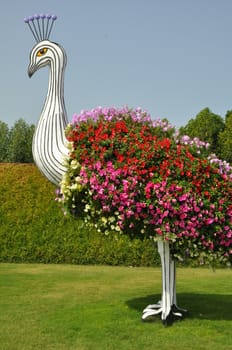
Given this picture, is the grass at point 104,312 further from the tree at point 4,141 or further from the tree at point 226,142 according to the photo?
the tree at point 4,141

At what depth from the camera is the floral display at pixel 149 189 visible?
622cm

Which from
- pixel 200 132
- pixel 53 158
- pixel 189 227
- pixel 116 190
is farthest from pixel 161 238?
pixel 200 132

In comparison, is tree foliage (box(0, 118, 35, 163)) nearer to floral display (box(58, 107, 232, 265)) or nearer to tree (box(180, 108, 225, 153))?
tree (box(180, 108, 225, 153))

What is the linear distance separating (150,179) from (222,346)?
2101mm

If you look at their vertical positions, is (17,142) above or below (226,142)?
above

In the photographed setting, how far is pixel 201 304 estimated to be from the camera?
8.17 m

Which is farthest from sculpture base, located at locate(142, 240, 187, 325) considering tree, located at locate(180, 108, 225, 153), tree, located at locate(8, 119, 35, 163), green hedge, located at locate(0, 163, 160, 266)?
tree, located at locate(8, 119, 35, 163)

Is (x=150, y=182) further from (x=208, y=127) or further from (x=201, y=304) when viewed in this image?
(x=208, y=127)

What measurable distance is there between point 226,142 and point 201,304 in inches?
778

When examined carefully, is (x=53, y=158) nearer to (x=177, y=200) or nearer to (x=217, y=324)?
(x=177, y=200)

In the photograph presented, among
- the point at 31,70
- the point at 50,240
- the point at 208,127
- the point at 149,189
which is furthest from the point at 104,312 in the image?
the point at 208,127

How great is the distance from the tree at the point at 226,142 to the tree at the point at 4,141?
13.2 metres

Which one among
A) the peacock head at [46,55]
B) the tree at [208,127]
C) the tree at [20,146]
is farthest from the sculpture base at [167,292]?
the tree at [20,146]

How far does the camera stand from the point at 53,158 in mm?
6715
